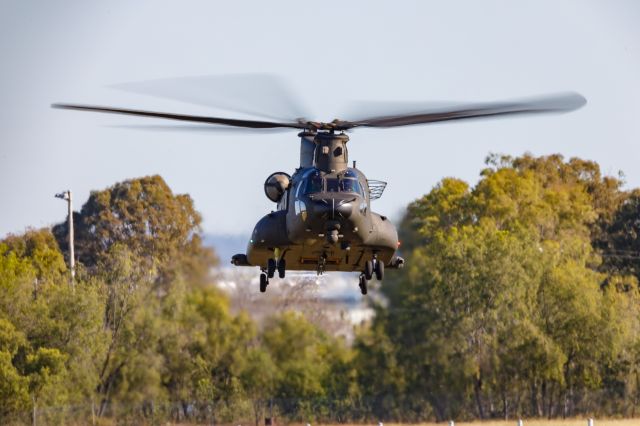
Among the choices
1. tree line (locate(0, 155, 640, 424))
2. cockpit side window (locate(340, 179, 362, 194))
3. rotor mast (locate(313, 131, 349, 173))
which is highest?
rotor mast (locate(313, 131, 349, 173))

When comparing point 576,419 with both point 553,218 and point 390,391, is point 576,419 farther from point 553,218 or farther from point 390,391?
point 553,218

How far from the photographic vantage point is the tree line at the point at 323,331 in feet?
210

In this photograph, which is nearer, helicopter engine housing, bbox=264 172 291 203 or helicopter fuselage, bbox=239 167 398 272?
helicopter fuselage, bbox=239 167 398 272

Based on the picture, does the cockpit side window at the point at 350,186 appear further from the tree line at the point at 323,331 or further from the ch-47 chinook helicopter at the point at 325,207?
the tree line at the point at 323,331

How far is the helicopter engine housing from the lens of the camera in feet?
121

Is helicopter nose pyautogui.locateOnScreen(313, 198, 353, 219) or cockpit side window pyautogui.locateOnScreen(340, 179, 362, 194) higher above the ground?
cockpit side window pyautogui.locateOnScreen(340, 179, 362, 194)

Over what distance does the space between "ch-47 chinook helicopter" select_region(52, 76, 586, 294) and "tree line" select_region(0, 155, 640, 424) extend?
19.8 m

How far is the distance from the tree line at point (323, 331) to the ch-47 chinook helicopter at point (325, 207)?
65.0 ft

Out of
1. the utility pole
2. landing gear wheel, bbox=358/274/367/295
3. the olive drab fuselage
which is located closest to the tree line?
the utility pole

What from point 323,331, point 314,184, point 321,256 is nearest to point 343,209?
point 314,184

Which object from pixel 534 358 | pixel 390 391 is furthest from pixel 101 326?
pixel 534 358

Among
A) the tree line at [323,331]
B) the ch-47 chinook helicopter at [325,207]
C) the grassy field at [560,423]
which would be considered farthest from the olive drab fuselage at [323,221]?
the grassy field at [560,423]

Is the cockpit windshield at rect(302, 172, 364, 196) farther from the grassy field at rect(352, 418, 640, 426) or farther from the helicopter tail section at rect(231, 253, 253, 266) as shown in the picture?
the grassy field at rect(352, 418, 640, 426)

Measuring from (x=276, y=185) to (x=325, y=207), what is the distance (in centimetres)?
356
